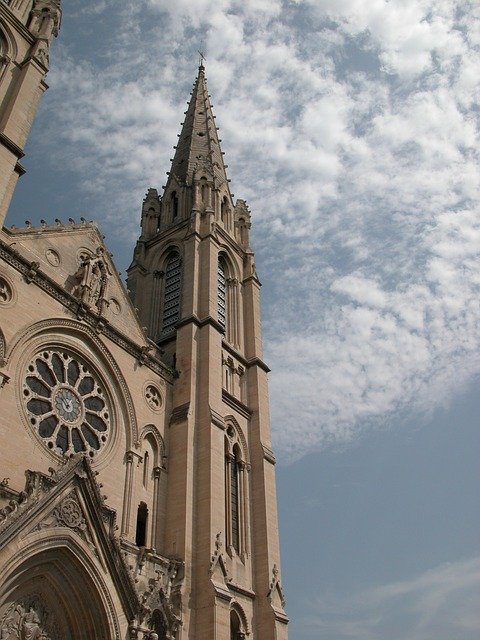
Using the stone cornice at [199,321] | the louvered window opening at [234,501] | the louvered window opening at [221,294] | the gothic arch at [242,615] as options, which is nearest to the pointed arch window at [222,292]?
the louvered window opening at [221,294]

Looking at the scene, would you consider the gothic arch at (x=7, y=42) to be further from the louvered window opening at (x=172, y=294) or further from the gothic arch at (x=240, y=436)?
the gothic arch at (x=240, y=436)

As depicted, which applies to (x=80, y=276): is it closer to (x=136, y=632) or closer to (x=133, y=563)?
(x=133, y=563)

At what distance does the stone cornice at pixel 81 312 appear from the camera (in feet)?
70.1

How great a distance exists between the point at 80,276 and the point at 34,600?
1127 centimetres

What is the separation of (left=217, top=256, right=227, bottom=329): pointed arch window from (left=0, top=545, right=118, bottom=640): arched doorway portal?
15248 mm

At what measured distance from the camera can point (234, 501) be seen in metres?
26.1

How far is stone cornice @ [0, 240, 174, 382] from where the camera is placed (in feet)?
70.1

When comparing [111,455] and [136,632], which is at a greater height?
[111,455]

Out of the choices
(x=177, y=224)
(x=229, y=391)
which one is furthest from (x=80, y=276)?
(x=177, y=224)

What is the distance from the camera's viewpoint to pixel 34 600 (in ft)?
56.5

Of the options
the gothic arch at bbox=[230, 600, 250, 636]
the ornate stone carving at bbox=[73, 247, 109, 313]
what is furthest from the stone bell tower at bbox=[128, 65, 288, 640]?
the ornate stone carving at bbox=[73, 247, 109, 313]

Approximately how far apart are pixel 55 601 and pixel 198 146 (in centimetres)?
2808

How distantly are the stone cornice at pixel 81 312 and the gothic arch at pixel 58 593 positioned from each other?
810cm

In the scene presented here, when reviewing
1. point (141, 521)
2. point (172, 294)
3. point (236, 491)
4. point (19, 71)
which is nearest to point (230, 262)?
point (172, 294)
